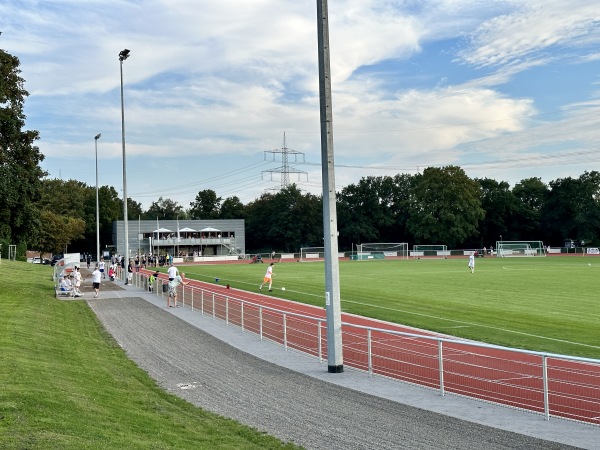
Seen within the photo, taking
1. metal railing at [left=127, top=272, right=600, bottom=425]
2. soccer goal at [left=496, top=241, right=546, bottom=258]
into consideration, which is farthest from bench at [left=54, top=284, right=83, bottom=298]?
soccer goal at [left=496, top=241, right=546, bottom=258]

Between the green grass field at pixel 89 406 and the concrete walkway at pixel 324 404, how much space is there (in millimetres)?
486

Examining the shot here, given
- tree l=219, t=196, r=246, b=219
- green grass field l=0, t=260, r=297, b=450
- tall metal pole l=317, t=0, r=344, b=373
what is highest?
tree l=219, t=196, r=246, b=219

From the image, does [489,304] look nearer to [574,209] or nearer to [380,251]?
[380,251]

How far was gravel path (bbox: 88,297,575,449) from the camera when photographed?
823cm

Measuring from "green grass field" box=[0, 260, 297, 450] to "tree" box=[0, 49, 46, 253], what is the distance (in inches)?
614

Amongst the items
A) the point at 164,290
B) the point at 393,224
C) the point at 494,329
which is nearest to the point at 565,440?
the point at 494,329

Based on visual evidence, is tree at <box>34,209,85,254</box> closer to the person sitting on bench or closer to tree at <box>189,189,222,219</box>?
tree at <box>189,189,222,219</box>

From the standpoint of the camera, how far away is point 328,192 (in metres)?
13.5

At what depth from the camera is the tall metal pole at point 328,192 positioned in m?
13.3

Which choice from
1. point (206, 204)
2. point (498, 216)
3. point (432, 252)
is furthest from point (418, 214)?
point (206, 204)

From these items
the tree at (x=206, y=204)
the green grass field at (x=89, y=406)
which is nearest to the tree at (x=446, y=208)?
the tree at (x=206, y=204)

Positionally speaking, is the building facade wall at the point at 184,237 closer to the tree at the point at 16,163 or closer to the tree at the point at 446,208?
the tree at the point at 446,208

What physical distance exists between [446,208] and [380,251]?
14.7 metres

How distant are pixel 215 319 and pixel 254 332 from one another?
359 centimetres
